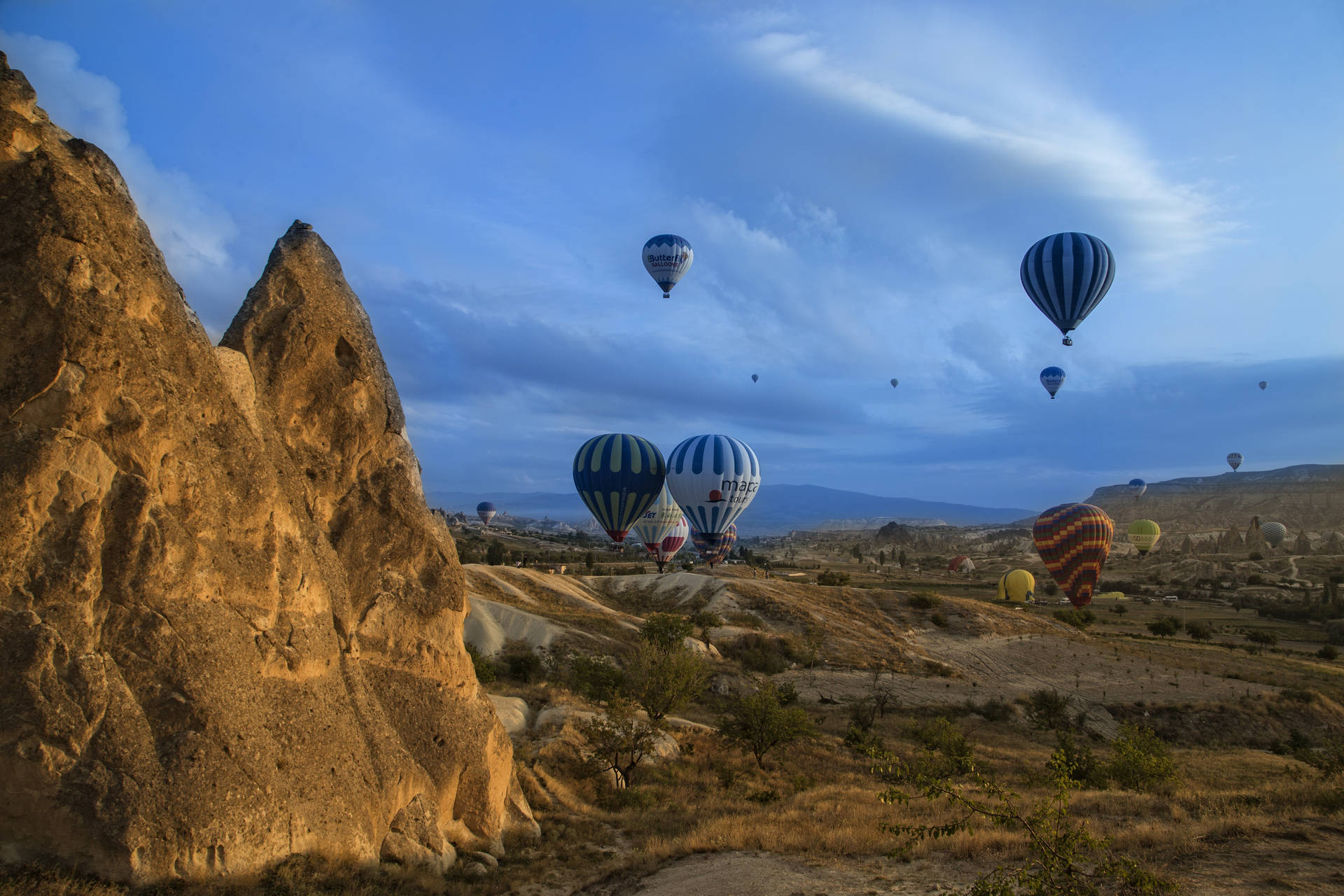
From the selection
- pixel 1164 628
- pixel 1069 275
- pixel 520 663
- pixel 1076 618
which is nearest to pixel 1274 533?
pixel 1164 628

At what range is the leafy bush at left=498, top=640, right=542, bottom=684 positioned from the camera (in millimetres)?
31766

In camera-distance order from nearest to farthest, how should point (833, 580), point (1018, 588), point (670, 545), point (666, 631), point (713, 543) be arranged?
point (666, 631) → point (713, 543) → point (670, 545) → point (833, 580) → point (1018, 588)

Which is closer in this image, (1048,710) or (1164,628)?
(1048,710)

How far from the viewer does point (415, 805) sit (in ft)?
33.5

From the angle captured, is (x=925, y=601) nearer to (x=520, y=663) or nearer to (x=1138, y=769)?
(x=520, y=663)

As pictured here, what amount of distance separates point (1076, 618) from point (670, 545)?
104ft

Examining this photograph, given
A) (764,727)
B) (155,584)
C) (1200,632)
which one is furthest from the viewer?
(1200,632)

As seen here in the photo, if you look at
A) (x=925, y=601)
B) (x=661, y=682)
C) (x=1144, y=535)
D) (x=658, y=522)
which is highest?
(x=658, y=522)

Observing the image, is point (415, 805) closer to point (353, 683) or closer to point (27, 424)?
point (353, 683)

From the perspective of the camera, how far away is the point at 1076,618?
6153 centimetres

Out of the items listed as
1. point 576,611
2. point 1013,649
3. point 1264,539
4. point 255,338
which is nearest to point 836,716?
point 576,611

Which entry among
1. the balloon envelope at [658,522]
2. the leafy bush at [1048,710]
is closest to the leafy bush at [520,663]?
the leafy bush at [1048,710]

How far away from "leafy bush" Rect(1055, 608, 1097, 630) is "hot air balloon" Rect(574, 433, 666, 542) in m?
33.5

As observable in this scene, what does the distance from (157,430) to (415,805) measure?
5564mm
